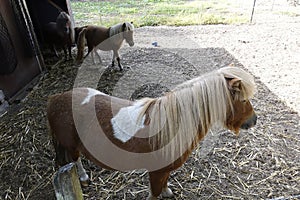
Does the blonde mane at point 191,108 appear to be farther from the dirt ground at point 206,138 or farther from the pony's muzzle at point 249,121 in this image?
the dirt ground at point 206,138

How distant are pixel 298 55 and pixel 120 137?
4509mm

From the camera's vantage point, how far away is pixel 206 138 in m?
3.04

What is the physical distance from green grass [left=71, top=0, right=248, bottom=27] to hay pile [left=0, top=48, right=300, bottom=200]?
171 inches

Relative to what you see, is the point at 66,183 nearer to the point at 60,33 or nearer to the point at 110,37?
the point at 110,37

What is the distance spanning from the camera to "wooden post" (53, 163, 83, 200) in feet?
3.57

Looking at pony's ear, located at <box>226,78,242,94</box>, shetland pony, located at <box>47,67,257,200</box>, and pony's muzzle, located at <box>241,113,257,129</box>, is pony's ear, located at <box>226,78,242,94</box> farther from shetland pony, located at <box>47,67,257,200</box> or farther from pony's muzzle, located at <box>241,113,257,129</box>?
pony's muzzle, located at <box>241,113,257,129</box>

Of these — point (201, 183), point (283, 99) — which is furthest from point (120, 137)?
point (283, 99)

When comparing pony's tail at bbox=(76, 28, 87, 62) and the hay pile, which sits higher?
pony's tail at bbox=(76, 28, 87, 62)

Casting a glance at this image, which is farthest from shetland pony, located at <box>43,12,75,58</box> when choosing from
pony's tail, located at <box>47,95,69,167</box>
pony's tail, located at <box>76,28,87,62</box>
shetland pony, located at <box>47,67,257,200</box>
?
shetland pony, located at <box>47,67,257,200</box>

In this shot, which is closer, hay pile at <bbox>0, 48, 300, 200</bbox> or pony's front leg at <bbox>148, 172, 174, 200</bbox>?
pony's front leg at <bbox>148, 172, 174, 200</bbox>

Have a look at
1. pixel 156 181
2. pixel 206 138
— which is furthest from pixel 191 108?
pixel 206 138

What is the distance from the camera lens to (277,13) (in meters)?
8.20

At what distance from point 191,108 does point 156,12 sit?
25.1ft

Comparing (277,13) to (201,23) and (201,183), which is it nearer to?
(201,23)
